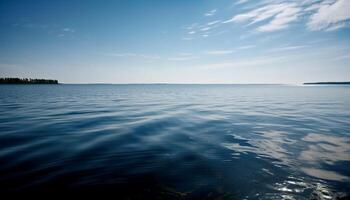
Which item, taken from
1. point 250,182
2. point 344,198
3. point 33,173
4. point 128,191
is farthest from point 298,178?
point 33,173

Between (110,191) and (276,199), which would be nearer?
(276,199)

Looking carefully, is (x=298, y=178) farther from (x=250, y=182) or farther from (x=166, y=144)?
(x=166, y=144)

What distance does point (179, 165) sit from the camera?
5906 mm

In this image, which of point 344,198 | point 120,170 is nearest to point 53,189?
point 120,170

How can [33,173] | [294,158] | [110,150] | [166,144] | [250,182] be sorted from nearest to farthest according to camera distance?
[250,182] < [33,173] < [294,158] < [110,150] < [166,144]

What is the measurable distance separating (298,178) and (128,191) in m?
4.31

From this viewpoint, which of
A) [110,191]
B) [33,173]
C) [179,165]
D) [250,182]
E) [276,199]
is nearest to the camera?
[276,199]

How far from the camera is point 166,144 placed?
8.19 metres

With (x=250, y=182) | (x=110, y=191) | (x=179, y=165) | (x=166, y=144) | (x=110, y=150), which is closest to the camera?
(x=110, y=191)

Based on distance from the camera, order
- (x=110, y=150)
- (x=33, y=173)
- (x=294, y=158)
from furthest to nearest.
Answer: (x=110, y=150) < (x=294, y=158) < (x=33, y=173)

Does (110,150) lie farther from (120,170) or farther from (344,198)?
(344,198)

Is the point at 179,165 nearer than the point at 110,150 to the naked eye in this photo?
Yes

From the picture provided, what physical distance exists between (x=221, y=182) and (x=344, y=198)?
8.44 feet

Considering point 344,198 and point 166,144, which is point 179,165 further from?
point 344,198
